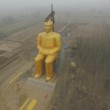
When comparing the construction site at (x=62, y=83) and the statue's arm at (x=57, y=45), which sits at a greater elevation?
the statue's arm at (x=57, y=45)

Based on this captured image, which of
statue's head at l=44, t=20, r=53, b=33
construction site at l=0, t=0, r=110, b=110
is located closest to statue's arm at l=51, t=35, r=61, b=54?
statue's head at l=44, t=20, r=53, b=33

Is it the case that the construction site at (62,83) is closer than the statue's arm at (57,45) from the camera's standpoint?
Yes

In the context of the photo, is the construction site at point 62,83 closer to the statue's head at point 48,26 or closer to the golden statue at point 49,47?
the golden statue at point 49,47

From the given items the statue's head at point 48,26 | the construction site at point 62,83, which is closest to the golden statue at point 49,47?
the statue's head at point 48,26

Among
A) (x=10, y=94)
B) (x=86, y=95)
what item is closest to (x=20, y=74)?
(x=10, y=94)

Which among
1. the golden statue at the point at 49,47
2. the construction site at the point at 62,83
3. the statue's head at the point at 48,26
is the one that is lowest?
the construction site at the point at 62,83

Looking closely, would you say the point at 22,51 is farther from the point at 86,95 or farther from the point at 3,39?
the point at 86,95

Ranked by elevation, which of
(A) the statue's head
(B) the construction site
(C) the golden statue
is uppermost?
(A) the statue's head

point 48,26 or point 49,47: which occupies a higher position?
point 48,26

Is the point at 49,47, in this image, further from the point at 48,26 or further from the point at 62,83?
the point at 62,83

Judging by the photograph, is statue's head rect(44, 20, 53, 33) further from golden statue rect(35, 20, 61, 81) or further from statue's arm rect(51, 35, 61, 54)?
statue's arm rect(51, 35, 61, 54)

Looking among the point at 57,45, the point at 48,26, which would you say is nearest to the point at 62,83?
the point at 57,45
